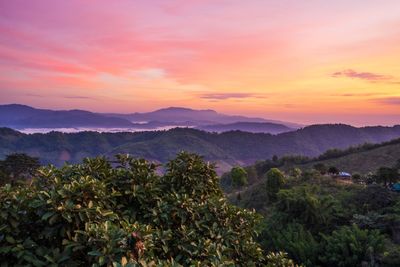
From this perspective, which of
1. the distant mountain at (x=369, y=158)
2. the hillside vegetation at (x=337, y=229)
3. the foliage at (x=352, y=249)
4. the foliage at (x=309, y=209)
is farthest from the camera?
the distant mountain at (x=369, y=158)

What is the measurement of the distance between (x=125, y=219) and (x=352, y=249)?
14614mm

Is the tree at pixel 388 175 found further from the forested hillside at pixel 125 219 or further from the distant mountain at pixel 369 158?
the forested hillside at pixel 125 219

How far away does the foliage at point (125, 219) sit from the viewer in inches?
198

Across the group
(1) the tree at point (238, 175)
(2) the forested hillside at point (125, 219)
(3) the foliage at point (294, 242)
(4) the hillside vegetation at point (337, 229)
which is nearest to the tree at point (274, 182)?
(4) the hillside vegetation at point (337, 229)

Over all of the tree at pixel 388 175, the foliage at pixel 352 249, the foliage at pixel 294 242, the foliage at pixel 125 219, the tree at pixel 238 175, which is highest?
the foliage at pixel 125 219

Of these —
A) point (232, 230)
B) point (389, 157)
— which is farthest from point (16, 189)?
point (389, 157)

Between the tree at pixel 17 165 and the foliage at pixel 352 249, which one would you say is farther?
the tree at pixel 17 165

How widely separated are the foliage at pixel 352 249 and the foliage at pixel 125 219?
11.6 metres

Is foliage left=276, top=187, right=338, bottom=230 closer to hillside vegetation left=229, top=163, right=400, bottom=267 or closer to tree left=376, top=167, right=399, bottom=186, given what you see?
hillside vegetation left=229, top=163, right=400, bottom=267

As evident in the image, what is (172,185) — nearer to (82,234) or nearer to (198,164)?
(198,164)

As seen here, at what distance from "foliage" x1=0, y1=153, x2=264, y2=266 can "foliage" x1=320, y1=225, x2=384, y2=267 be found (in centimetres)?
1162

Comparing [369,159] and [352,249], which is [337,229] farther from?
[369,159]

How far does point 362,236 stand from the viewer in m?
17.4

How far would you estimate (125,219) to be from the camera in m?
6.00
